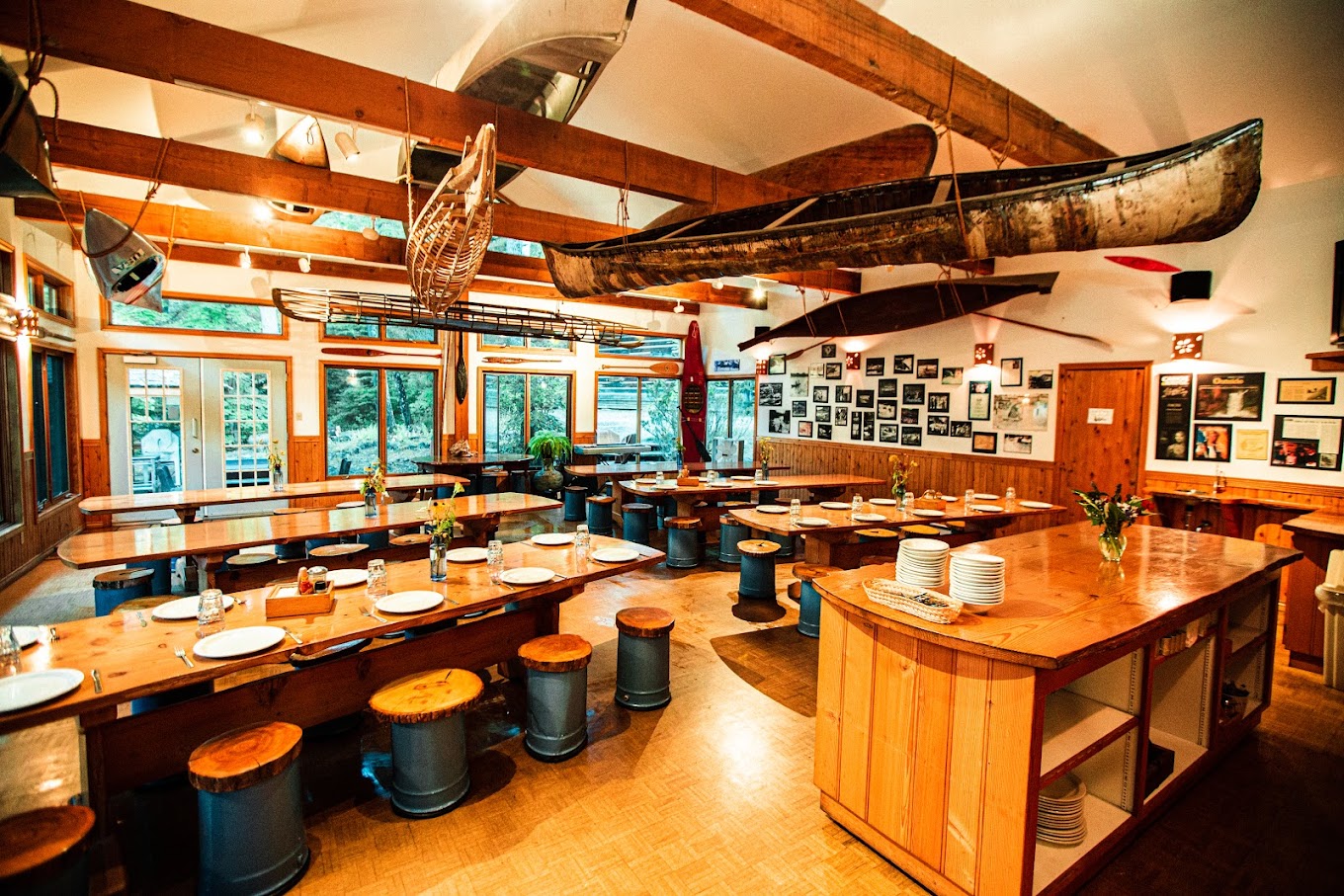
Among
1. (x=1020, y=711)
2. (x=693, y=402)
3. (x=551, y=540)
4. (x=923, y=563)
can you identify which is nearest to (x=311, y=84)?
(x=551, y=540)

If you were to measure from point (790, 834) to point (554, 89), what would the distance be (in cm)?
441

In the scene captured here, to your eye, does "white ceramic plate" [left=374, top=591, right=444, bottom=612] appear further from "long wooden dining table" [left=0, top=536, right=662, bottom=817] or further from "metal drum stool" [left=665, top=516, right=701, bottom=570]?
"metal drum stool" [left=665, top=516, right=701, bottom=570]

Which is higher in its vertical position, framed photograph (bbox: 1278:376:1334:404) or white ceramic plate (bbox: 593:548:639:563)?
framed photograph (bbox: 1278:376:1334:404)

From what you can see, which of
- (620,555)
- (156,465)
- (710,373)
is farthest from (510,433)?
(620,555)

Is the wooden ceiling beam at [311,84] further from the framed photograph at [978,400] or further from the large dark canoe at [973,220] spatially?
the framed photograph at [978,400]

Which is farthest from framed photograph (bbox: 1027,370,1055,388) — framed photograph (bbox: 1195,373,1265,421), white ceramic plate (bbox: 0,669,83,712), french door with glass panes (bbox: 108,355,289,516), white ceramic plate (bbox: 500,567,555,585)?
french door with glass panes (bbox: 108,355,289,516)

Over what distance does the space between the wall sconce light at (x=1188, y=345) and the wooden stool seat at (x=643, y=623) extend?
569cm

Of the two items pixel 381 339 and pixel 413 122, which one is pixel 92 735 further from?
pixel 381 339

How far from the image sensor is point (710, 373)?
12984mm

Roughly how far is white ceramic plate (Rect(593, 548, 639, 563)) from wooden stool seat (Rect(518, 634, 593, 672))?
1.56ft

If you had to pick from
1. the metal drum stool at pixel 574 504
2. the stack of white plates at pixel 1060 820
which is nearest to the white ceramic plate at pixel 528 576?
the stack of white plates at pixel 1060 820

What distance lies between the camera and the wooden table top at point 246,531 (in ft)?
11.8

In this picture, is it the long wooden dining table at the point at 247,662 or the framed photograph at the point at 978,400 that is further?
the framed photograph at the point at 978,400

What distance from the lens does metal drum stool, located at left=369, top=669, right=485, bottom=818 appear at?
2.46 metres
